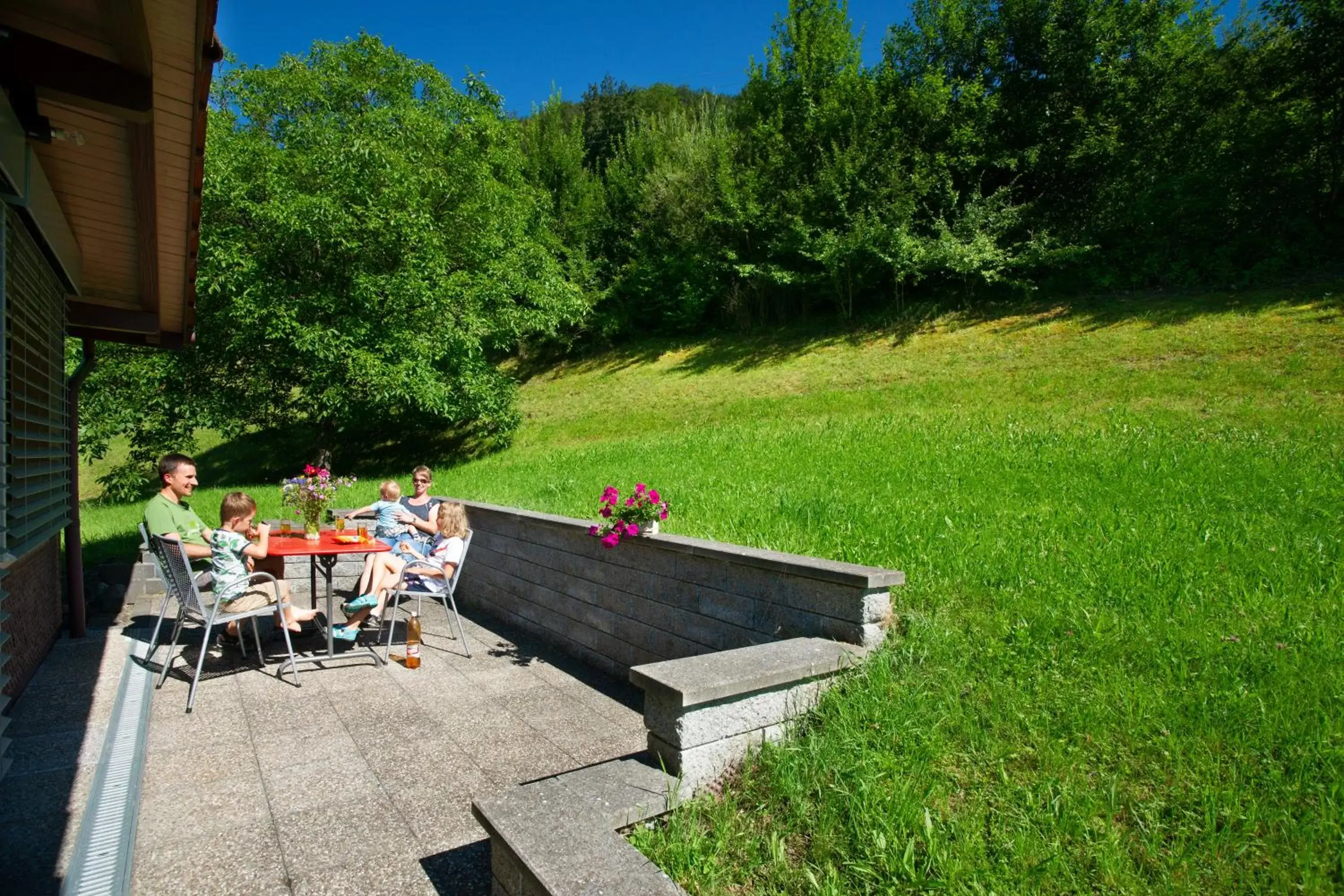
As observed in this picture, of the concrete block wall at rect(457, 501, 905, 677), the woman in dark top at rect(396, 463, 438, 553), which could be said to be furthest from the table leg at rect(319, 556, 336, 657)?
the concrete block wall at rect(457, 501, 905, 677)

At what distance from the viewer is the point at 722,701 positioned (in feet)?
8.98

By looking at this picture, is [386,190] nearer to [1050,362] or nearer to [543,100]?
[1050,362]

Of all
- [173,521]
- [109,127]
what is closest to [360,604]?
[173,521]

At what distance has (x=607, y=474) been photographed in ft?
26.6

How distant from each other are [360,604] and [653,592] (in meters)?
2.36

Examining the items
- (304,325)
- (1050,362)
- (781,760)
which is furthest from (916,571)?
(304,325)

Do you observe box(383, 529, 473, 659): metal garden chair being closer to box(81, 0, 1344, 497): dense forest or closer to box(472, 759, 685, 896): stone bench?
box(472, 759, 685, 896): stone bench

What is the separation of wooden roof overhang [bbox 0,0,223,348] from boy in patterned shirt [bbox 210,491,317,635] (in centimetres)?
168

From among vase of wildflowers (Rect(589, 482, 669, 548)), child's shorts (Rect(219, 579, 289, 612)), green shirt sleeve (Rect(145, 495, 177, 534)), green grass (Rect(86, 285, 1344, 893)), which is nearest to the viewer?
green grass (Rect(86, 285, 1344, 893))

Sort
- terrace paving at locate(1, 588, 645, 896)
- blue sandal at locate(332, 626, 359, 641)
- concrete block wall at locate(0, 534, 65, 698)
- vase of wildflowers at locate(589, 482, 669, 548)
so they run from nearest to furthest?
terrace paving at locate(1, 588, 645, 896)
concrete block wall at locate(0, 534, 65, 698)
vase of wildflowers at locate(589, 482, 669, 548)
blue sandal at locate(332, 626, 359, 641)

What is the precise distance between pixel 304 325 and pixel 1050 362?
12306 millimetres

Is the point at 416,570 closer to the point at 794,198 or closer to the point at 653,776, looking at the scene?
the point at 653,776

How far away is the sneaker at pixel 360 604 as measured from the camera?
5387mm

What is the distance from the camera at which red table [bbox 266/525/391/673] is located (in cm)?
491
